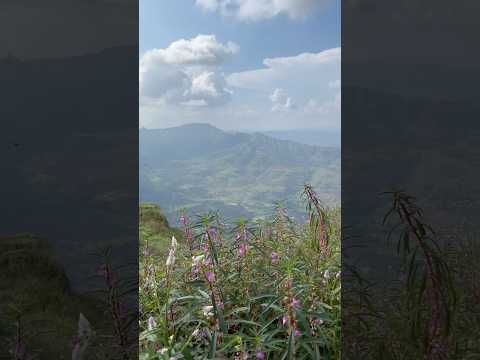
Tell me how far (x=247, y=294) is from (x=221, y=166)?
178 inches

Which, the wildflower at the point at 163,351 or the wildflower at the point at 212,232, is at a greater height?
the wildflower at the point at 212,232

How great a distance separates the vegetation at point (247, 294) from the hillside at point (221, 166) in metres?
1.31

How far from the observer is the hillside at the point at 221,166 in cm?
478

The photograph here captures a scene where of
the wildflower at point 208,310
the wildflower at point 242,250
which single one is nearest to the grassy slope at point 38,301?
the wildflower at point 208,310

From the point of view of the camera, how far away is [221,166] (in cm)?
664

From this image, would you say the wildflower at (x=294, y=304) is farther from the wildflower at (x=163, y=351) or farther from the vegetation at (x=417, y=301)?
the wildflower at (x=163, y=351)

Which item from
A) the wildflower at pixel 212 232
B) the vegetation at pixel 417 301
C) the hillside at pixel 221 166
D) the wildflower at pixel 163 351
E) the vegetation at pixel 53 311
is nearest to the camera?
the vegetation at pixel 53 311

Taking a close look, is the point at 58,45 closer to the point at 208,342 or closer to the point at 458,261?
the point at 208,342

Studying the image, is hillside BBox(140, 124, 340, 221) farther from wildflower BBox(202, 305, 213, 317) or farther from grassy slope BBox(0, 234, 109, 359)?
grassy slope BBox(0, 234, 109, 359)

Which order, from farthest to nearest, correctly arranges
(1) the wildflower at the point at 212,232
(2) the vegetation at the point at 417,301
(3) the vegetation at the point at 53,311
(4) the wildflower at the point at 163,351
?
(1) the wildflower at the point at 212,232, (4) the wildflower at the point at 163,351, (2) the vegetation at the point at 417,301, (3) the vegetation at the point at 53,311

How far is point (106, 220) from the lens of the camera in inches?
66.1

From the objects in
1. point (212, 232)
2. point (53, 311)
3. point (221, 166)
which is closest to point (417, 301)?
point (212, 232)

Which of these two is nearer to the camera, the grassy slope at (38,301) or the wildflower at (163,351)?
the grassy slope at (38,301)

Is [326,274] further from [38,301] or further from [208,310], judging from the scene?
[38,301]
